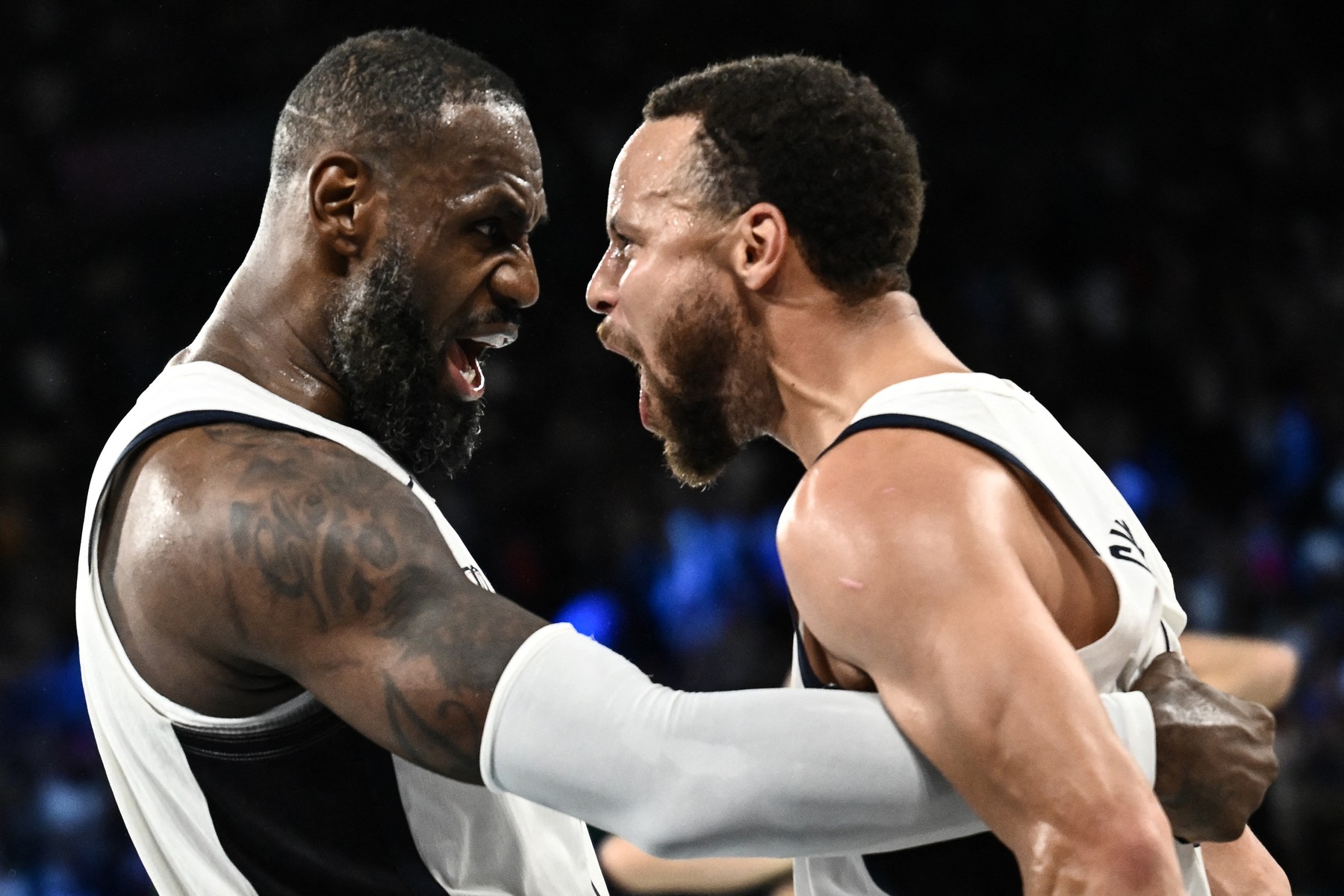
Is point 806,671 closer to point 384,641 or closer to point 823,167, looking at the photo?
point 384,641

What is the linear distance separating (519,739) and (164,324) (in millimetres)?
5456

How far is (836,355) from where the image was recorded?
200 cm

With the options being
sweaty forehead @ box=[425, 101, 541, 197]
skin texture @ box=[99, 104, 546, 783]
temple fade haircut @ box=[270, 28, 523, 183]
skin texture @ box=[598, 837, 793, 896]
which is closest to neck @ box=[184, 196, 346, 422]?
skin texture @ box=[99, 104, 546, 783]

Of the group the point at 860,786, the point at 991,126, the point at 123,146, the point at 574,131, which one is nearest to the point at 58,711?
the point at 123,146

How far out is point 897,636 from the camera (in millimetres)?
1521

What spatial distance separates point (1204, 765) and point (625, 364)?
6.29 m

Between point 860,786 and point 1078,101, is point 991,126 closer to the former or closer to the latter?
point 1078,101

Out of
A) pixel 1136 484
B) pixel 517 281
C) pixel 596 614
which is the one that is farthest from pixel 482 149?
pixel 1136 484

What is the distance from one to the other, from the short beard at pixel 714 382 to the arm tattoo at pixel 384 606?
556 millimetres

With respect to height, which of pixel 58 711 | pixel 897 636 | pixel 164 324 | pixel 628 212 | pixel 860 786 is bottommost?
pixel 58 711

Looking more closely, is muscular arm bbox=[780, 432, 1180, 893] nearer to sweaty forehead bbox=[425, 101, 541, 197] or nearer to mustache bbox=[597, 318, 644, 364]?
mustache bbox=[597, 318, 644, 364]

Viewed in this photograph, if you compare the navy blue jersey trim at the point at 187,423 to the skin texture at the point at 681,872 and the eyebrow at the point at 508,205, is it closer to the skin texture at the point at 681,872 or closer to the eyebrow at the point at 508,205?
the eyebrow at the point at 508,205

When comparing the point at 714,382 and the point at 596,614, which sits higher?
the point at 714,382

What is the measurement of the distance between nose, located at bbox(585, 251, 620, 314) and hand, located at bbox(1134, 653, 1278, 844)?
1.03 m
